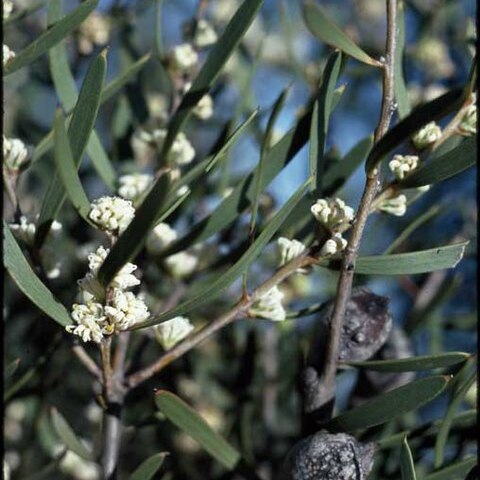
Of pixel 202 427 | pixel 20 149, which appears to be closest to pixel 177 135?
pixel 20 149

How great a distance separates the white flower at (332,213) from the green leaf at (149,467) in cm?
17

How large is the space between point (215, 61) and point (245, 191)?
0.10 m

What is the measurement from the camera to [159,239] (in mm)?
661

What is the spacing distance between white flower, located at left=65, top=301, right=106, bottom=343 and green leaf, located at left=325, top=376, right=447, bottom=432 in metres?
0.16

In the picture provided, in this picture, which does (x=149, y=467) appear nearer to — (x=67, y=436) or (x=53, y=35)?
(x=67, y=436)

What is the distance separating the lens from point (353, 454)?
502 mm

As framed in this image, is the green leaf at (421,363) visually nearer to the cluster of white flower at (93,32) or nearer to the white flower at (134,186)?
the white flower at (134,186)

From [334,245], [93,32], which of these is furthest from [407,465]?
[93,32]

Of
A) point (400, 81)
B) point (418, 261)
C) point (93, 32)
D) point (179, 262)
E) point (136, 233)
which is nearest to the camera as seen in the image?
point (136, 233)

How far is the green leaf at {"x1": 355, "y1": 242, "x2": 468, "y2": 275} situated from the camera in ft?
1.64

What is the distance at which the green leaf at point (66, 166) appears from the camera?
1.33ft

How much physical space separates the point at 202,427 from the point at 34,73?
63cm

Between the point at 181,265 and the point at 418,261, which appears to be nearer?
the point at 418,261

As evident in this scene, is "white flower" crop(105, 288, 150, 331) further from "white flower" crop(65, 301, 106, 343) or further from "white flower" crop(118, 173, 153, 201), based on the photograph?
"white flower" crop(118, 173, 153, 201)
